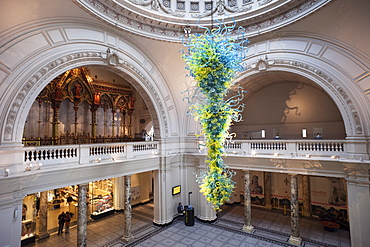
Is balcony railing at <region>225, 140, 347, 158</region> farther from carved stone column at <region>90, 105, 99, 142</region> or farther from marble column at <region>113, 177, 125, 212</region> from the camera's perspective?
carved stone column at <region>90, 105, 99, 142</region>

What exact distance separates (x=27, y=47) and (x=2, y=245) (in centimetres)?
598

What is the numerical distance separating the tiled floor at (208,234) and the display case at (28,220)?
53cm

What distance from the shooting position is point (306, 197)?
13273 millimetres

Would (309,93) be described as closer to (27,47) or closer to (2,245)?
(27,47)

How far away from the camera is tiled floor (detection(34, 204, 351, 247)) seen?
32.9ft

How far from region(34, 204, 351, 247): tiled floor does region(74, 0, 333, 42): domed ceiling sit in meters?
9.32

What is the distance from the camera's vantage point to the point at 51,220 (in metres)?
12.2

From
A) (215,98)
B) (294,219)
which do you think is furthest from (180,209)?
(215,98)

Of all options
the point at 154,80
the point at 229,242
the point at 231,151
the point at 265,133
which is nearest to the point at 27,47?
the point at 154,80

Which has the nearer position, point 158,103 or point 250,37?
point 250,37

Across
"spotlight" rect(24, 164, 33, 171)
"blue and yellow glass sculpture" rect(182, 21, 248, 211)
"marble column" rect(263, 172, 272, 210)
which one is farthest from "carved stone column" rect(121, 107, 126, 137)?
"blue and yellow glass sculpture" rect(182, 21, 248, 211)

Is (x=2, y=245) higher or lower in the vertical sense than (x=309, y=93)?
lower

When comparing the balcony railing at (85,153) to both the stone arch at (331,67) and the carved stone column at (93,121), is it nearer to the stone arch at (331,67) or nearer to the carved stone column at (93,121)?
the carved stone column at (93,121)

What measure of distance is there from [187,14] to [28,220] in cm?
1216
